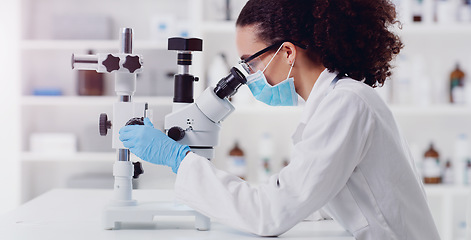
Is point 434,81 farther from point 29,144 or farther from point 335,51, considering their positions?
point 29,144

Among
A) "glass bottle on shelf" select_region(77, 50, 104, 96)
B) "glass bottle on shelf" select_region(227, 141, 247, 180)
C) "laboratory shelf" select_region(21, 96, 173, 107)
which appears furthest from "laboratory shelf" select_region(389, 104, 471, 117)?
"glass bottle on shelf" select_region(77, 50, 104, 96)

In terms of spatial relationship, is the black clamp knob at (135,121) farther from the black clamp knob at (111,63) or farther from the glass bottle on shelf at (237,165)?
the glass bottle on shelf at (237,165)

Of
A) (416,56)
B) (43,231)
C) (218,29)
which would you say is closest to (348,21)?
(43,231)

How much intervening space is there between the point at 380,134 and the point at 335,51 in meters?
0.21

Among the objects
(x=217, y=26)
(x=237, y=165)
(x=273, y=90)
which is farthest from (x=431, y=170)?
(x=273, y=90)

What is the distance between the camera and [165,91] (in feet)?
9.10

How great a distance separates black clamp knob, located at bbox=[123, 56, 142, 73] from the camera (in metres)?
1.11

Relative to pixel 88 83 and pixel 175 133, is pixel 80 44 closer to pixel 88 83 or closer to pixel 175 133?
pixel 88 83

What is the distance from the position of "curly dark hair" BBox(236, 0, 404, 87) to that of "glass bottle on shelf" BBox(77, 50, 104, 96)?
5.64ft

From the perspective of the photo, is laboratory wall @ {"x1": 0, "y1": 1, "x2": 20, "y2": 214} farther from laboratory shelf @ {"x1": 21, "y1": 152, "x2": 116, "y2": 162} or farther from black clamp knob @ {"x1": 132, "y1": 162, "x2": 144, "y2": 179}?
black clamp knob @ {"x1": 132, "y1": 162, "x2": 144, "y2": 179}

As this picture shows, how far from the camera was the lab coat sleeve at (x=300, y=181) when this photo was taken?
3.29 ft

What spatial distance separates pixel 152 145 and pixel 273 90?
1.20 feet

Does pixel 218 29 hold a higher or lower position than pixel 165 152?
higher

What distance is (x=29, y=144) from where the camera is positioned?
9.48 ft
